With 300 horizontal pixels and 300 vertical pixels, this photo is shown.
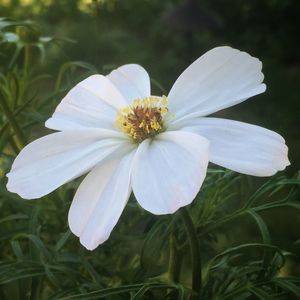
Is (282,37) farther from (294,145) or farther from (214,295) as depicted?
(214,295)

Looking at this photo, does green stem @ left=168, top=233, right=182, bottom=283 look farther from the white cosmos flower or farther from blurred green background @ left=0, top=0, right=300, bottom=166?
blurred green background @ left=0, top=0, right=300, bottom=166

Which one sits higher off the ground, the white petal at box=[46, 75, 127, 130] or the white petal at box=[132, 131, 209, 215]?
the white petal at box=[46, 75, 127, 130]

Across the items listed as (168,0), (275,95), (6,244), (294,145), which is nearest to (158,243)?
(6,244)

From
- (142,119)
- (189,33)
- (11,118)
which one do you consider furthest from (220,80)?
(189,33)

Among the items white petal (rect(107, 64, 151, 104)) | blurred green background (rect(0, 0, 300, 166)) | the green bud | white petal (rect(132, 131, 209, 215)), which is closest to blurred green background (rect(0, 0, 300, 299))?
blurred green background (rect(0, 0, 300, 166))

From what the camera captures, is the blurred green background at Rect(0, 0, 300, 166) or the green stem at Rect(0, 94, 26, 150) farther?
the blurred green background at Rect(0, 0, 300, 166)

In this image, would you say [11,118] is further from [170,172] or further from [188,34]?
[188,34]

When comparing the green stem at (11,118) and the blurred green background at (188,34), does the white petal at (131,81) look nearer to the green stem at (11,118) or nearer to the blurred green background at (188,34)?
the green stem at (11,118)

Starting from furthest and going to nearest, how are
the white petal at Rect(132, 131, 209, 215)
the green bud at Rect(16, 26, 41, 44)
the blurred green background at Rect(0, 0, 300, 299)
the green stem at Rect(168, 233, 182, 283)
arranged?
the blurred green background at Rect(0, 0, 300, 299) < the green bud at Rect(16, 26, 41, 44) < the green stem at Rect(168, 233, 182, 283) < the white petal at Rect(132, 131, 209, 215)

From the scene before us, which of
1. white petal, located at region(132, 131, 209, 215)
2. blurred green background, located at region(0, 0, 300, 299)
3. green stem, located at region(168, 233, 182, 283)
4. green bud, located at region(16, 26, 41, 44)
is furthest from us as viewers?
blurred green background, located at region(0, 0, 300, 299)
